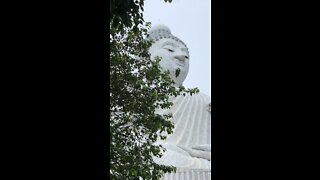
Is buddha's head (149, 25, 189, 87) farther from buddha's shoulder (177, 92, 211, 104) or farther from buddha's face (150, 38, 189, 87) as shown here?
buddha's shoulder (177, 92, 211, 104)

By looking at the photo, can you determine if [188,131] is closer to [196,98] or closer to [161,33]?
[196,98]

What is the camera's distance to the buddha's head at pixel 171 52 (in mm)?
11086

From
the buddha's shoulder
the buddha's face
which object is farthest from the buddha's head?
the buddha's shoulder

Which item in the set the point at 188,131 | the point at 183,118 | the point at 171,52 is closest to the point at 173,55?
the point at 171,52

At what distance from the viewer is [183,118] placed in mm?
11062

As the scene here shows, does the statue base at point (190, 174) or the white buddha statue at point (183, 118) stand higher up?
the white buddha statue at point (183, 118)

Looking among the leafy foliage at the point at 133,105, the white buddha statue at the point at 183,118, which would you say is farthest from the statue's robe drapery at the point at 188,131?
the leafy foliage at the point at 133,105

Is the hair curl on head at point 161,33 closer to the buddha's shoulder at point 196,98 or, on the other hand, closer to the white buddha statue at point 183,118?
the white buddha statue at point 183,118
